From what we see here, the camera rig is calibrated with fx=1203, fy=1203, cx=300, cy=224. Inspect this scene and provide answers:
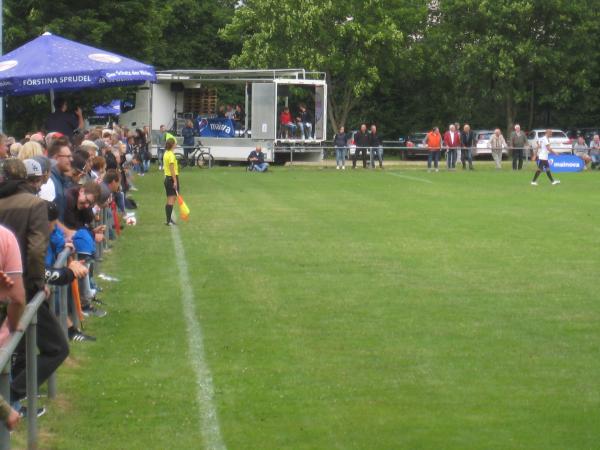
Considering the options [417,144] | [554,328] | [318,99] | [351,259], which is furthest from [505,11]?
[554,328]

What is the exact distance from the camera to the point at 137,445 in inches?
300


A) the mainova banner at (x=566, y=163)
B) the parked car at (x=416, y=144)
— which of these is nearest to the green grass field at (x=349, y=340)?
the mainova banner at (x=566, y=163)

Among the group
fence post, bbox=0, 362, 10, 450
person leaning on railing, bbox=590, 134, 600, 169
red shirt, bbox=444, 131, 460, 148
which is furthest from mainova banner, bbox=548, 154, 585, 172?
fence post, bbox=0, 362, 10, 450

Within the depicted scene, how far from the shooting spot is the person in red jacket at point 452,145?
147 ft

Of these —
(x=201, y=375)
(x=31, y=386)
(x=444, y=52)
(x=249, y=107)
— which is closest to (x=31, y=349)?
(x=31, y=386)

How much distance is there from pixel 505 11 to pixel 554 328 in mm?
51414

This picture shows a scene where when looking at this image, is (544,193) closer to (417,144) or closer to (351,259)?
(351,259)

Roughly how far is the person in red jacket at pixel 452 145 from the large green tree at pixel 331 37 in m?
16.4

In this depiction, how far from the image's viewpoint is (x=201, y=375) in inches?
375

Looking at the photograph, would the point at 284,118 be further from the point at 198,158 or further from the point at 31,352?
the point at 31,352

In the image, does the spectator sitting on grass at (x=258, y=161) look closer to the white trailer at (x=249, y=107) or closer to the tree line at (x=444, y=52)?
the white trailer at (x=249, y=107)

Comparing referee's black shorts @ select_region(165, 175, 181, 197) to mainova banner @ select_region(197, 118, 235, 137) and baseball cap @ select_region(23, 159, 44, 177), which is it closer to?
baseball cap @ select_region(23, 159, 44, 177)

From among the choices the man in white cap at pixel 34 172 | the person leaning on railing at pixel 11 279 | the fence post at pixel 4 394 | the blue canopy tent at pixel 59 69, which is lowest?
the fence post at pixel 4 394

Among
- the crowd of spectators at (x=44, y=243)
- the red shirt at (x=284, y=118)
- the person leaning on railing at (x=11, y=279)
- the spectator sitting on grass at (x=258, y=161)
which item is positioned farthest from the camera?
the red shirt at (x=284, y=118)
